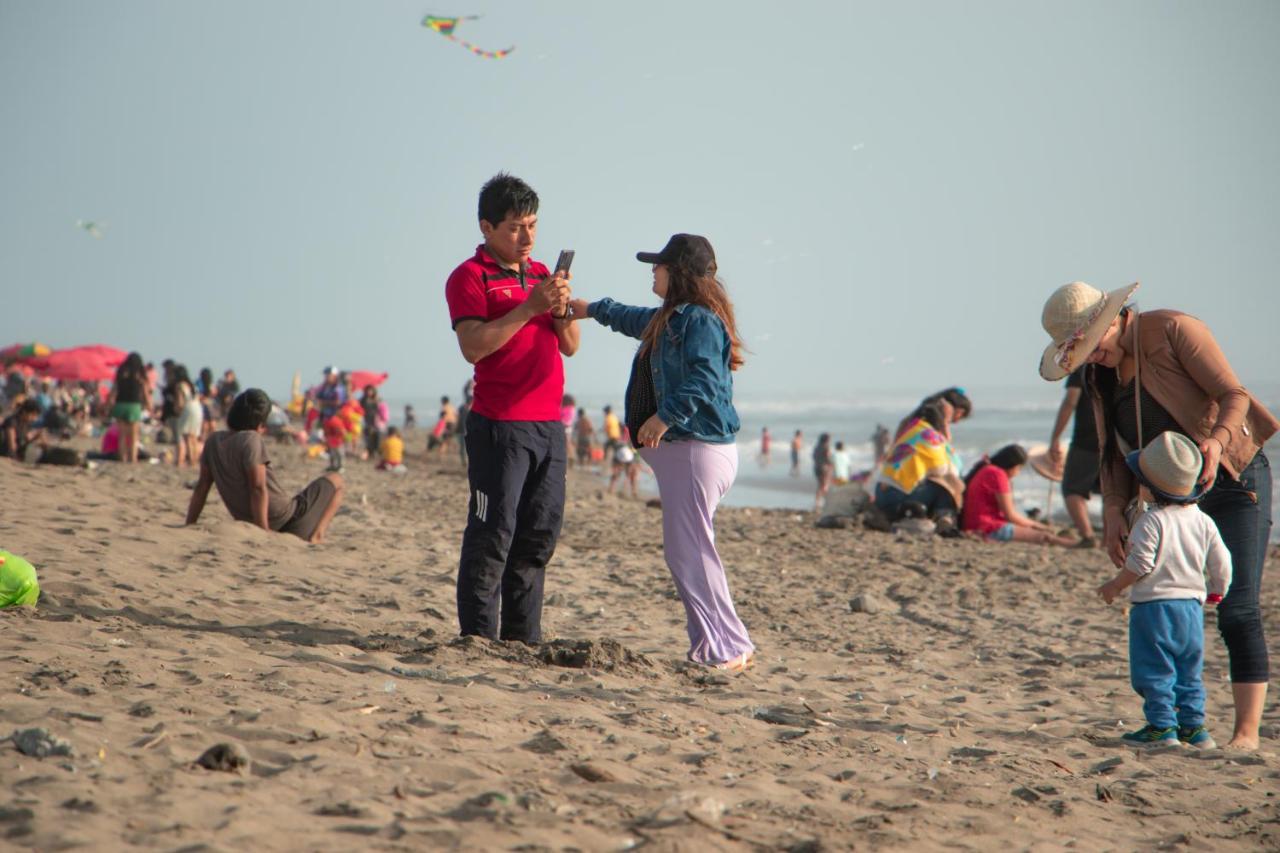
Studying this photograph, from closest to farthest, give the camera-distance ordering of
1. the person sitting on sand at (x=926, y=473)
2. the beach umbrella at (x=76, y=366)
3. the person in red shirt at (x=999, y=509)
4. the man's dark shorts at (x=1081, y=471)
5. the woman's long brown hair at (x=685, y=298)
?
the woman's long brown hair at (x=685, y=298) < the man's dark shorts at (x=1081, y=471) < the person in red shirt at (x=999, y=509) < the person sitting on sand at (x=926, y=473) < the beach umbrella at (x=76, y=366)

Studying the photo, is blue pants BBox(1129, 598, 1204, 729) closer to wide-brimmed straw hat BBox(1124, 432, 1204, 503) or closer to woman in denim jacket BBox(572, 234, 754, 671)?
wide-brimmed straw hat BBox(1124, 432, 1204, 503)

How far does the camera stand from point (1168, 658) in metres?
3.80

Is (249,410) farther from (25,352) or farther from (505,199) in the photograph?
(25,352)

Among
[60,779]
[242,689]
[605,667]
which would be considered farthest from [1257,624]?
[60,779]

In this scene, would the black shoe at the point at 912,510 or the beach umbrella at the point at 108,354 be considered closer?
the black shoe at the point at 912,510

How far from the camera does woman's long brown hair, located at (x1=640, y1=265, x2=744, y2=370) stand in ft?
14.1

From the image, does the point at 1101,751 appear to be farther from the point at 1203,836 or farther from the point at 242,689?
the point at 242,689

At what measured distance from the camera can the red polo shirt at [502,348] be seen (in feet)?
13.8

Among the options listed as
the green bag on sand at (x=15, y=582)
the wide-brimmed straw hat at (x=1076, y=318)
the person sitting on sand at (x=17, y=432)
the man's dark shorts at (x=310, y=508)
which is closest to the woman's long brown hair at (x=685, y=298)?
the wide-brimmed straw hat at (x=1076, y=318)

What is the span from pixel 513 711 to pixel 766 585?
4.23 meters

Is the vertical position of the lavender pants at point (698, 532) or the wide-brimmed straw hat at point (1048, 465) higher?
the wide-brimmed straw hat at point (1048, 465)

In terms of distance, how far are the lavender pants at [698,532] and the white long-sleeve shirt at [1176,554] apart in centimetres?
149

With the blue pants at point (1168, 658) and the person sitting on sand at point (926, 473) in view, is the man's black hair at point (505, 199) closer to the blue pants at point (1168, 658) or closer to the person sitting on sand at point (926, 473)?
the blue pants at point (1168, 658)

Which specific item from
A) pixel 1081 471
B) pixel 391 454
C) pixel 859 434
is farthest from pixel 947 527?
pixel 859 434
